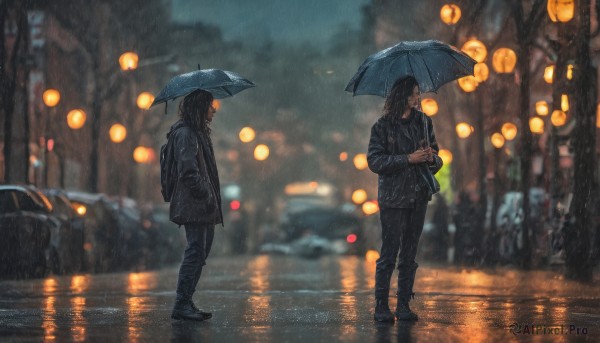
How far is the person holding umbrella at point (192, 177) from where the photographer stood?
10656mm

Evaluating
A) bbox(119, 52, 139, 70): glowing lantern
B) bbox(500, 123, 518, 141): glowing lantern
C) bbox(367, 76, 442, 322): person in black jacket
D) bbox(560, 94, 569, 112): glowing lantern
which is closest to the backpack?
bbox(367, 76, 442, 322): person in black jacket

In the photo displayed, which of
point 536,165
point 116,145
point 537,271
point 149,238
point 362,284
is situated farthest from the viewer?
point 116,145

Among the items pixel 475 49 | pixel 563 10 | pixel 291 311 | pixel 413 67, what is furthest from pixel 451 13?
pixel 413 67

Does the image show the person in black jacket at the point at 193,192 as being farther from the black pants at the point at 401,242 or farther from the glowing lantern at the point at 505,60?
the glowing lantern at the point at 505,60

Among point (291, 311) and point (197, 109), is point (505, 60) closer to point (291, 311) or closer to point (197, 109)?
point (291, 311)

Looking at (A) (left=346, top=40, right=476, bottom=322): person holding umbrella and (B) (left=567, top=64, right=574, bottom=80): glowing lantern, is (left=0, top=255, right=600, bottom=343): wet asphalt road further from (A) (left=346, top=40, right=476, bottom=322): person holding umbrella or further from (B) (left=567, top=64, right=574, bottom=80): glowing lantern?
(B) (left=567, top=64, right=574, bottom=80): glowing lantern

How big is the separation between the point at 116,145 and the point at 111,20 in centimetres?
1253

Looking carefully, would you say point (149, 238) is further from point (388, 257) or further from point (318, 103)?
point (318, 103)

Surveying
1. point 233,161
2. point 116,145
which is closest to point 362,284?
point 116,145

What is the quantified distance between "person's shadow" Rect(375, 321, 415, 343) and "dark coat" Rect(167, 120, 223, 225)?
156 cm

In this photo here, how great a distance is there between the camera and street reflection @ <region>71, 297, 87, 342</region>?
952 cm

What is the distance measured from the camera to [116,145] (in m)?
62.1

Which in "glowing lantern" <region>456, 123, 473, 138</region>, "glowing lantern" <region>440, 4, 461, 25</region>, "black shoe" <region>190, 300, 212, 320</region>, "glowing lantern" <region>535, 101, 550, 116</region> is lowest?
"black shoe" <region>190, 300, 212, 320</region>

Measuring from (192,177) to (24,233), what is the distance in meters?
11.3
